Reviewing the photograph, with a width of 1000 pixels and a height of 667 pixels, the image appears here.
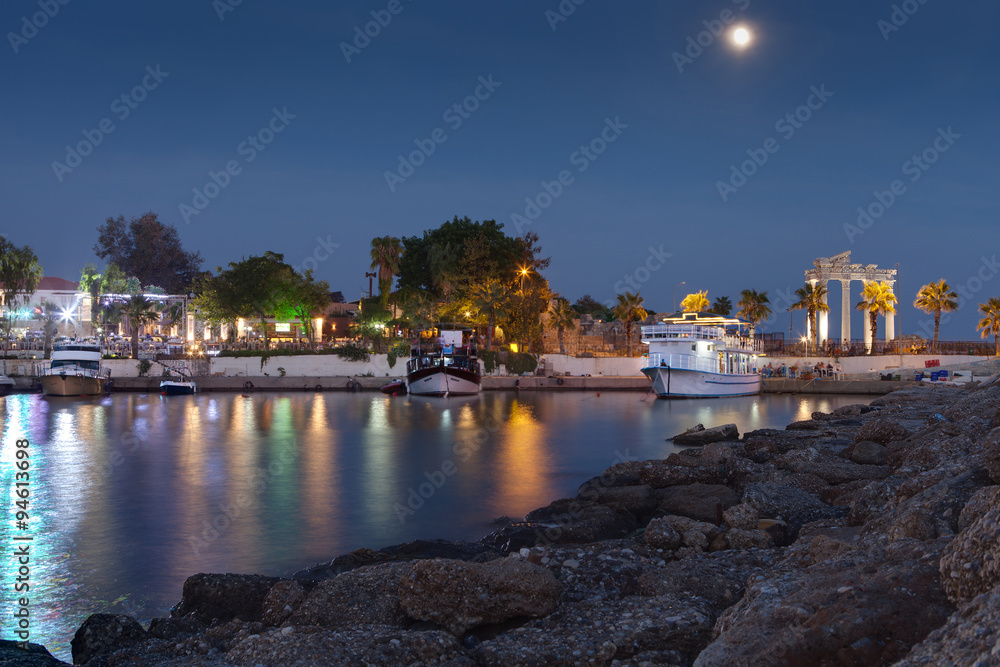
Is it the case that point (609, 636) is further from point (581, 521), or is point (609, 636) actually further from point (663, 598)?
point (581, 521)

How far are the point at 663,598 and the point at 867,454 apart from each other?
10.9m

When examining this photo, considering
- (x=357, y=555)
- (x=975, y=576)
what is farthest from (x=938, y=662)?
(x=357, y=555)

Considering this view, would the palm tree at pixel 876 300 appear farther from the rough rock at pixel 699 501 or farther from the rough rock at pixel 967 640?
the rough rock at pixel 967 640

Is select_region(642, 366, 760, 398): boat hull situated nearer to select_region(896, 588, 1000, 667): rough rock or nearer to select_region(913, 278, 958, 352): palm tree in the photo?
select_region(913, 278, 958, 352): palm tree

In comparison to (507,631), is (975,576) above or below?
above

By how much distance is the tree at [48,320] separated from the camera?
62656 millimetres

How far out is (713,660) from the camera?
5.12 m

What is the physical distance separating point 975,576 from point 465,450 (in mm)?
23890

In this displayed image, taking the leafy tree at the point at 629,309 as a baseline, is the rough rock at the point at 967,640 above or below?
below

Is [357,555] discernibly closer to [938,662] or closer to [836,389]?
[938,662]

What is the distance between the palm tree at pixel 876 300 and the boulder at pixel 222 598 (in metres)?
68.6

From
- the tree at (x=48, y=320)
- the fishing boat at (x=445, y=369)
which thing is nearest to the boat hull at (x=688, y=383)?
the fishing boat at (x=445, y=369)

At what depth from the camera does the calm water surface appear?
508 inches

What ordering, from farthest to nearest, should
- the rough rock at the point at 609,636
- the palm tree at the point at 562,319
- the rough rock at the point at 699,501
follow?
the palm tree at the point at 562,319, the rough rock at the point at 699,501, the rough rock at the point at 609,636
